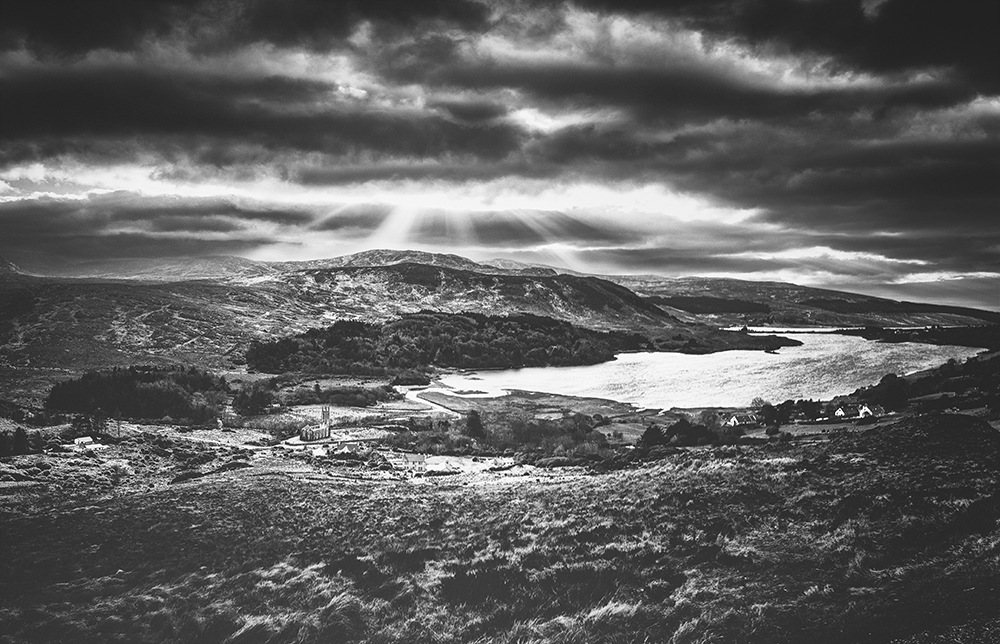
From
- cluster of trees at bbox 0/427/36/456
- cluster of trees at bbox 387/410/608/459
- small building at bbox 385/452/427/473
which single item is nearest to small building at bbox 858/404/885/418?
cluster of trees at bbox 387/410/608/459

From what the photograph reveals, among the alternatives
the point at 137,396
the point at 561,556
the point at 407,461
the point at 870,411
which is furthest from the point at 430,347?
the point at 561,556

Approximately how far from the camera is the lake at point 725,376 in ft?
186

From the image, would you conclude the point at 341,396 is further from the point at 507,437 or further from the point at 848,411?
the point at 848,411

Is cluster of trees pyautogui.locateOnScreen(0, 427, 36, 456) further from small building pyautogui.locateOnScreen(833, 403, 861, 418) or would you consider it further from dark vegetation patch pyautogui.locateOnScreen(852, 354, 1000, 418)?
dark vegetation patch pyautogui.locateOnScreen(852, 354, 1000, 418)

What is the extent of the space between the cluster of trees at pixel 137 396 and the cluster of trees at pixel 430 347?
2937 centimetres

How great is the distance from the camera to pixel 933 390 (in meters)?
38.6

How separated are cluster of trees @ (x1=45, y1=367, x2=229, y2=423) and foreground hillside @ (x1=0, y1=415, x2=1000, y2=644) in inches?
862

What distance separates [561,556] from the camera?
19406 mm

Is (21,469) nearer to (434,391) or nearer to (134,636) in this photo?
(134,636)

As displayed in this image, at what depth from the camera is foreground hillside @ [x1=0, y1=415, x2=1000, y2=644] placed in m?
15.5

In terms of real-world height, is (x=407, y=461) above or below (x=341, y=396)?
above

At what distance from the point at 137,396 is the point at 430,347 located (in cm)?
5923

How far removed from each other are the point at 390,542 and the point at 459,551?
8.11 feet

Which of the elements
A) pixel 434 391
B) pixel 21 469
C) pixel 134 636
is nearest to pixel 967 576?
pixel 134 636
